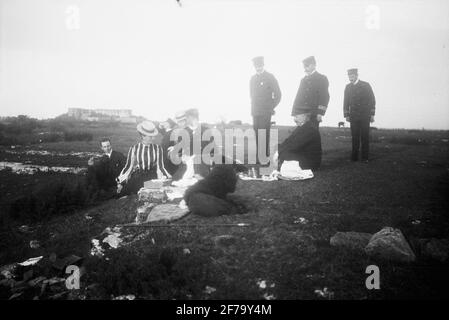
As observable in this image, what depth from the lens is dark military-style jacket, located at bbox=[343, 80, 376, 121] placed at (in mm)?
9953

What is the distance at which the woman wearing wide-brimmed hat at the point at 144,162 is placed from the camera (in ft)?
26.7

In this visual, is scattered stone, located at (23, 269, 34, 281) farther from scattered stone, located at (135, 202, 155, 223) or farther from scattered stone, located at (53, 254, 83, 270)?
scattered stone, located at (135, 202, 155, 223)

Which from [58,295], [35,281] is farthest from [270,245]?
[35,281]

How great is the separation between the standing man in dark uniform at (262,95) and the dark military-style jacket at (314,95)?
2.59 ft

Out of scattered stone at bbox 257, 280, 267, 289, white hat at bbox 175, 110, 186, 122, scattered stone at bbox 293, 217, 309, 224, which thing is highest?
white hat at bbox 175, 110, 186, 122

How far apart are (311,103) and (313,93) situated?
0.28m

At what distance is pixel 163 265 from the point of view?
4.04 meters

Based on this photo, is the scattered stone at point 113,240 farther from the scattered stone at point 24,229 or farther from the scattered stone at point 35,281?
the scattered stone at point 24,229

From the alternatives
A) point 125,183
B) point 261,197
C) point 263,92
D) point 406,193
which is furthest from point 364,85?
point 125,183

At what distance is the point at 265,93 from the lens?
995 cm

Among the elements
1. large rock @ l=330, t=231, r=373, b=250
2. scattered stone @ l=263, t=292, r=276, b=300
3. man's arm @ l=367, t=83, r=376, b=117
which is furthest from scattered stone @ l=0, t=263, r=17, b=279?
man's arm @ l=367, t=83, r=376, b=117

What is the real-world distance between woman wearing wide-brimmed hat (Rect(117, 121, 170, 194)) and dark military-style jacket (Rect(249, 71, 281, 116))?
340cm

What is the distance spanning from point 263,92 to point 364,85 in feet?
9.96
